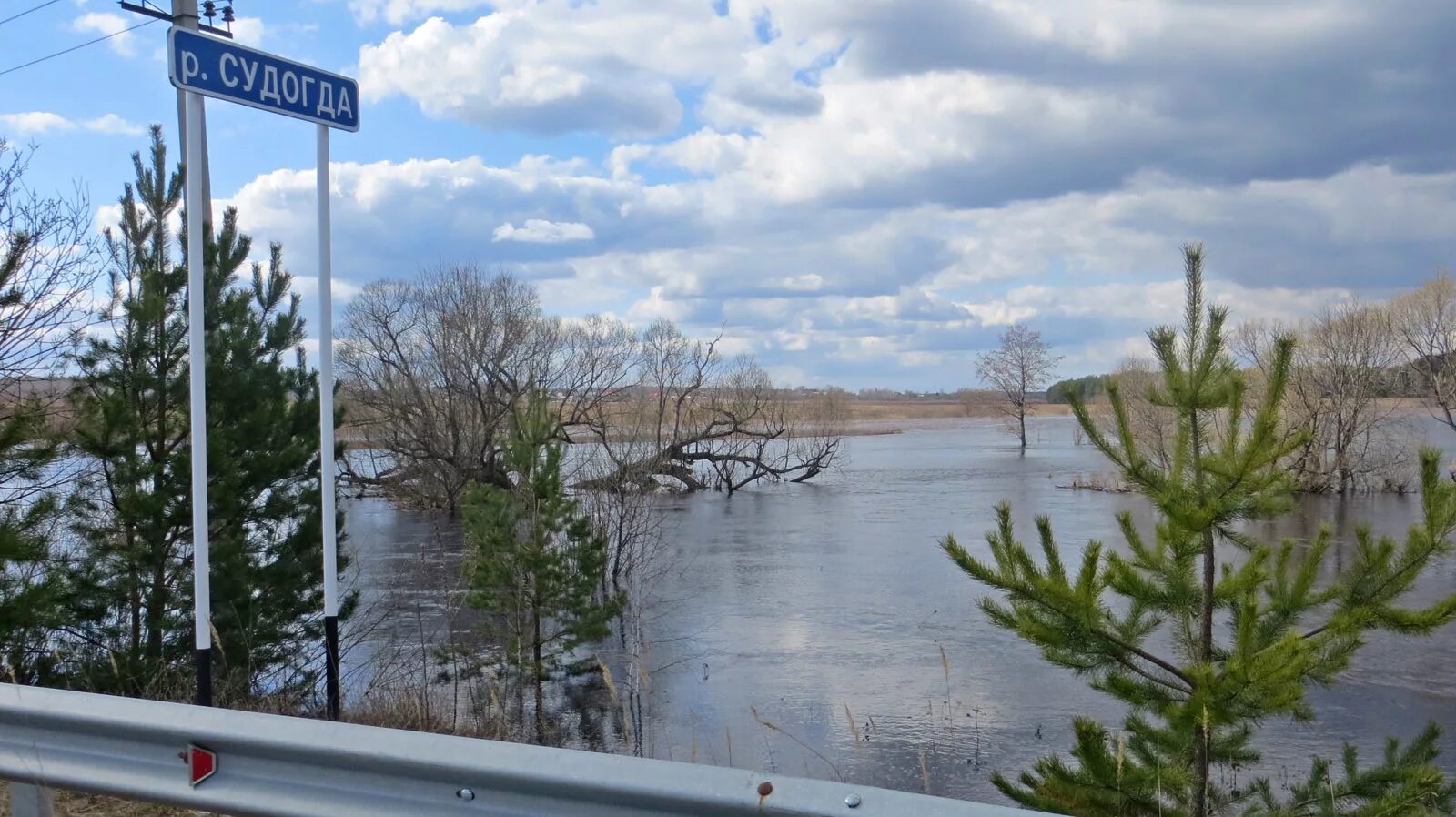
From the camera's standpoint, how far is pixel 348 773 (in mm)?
2768

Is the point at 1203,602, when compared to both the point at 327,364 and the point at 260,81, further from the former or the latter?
the point at 260,81

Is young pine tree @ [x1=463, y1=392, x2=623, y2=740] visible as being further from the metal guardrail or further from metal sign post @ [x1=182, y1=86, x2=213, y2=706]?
the metal guardrail

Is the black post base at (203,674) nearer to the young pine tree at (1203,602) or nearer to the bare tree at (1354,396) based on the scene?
the young pine tree at (1203,602)

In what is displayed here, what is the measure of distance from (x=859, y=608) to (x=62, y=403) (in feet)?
42.5

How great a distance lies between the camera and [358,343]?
41.8 metres

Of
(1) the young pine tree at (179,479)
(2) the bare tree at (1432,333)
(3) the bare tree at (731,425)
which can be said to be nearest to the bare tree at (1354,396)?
(2) the bare tree at (1432,333)

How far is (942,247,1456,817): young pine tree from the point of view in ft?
17.9

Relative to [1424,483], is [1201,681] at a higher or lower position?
lower

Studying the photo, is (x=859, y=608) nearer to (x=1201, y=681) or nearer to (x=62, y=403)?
(x=62, y=403)

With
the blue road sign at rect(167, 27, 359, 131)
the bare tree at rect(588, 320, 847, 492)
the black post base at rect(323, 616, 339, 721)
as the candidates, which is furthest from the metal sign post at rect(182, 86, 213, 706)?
the bare tree at rect(588, 320, 847, 492)

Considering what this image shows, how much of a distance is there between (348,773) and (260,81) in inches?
141

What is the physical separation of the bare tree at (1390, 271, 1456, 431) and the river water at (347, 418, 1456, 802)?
6.05m

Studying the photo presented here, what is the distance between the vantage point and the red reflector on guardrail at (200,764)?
294cm

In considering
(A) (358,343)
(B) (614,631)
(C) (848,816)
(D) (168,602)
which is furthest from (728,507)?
(C) (848,816)
